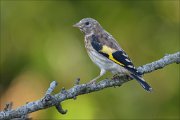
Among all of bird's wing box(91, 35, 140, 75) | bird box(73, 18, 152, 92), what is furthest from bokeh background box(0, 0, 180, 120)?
bird's wing box(91, 35, 140, 75)

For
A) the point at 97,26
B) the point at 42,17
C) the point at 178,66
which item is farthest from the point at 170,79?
the point at 97,26

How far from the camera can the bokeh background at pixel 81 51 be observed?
8.70 metres

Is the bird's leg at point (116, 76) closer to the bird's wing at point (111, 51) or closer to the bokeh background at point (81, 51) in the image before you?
the bird's wing at point (111, 51)

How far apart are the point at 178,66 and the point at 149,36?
21.6 inches

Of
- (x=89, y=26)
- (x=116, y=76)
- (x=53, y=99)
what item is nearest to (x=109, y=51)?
(x=116, y=76)

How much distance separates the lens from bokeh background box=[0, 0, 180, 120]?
28.6 ft

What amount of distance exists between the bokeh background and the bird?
1.72m

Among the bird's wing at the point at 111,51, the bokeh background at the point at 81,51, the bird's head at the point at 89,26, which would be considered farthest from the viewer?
the bokeh background at the point at 81,51

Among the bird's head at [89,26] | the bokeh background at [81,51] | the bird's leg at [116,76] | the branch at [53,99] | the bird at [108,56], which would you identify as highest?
the bokeh background at [81,51]

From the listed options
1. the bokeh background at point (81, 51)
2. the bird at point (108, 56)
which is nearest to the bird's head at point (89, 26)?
the bird at point (108, 56)

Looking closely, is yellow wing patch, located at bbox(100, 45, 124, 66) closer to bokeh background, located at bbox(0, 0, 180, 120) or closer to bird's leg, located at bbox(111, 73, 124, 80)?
bird's leg, located at bbox(111, 73, 124, 80)

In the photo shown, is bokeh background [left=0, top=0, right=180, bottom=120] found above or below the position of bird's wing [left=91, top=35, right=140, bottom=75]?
above

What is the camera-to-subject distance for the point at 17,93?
8.75 meters

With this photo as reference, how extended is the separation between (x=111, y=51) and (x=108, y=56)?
50 mm
